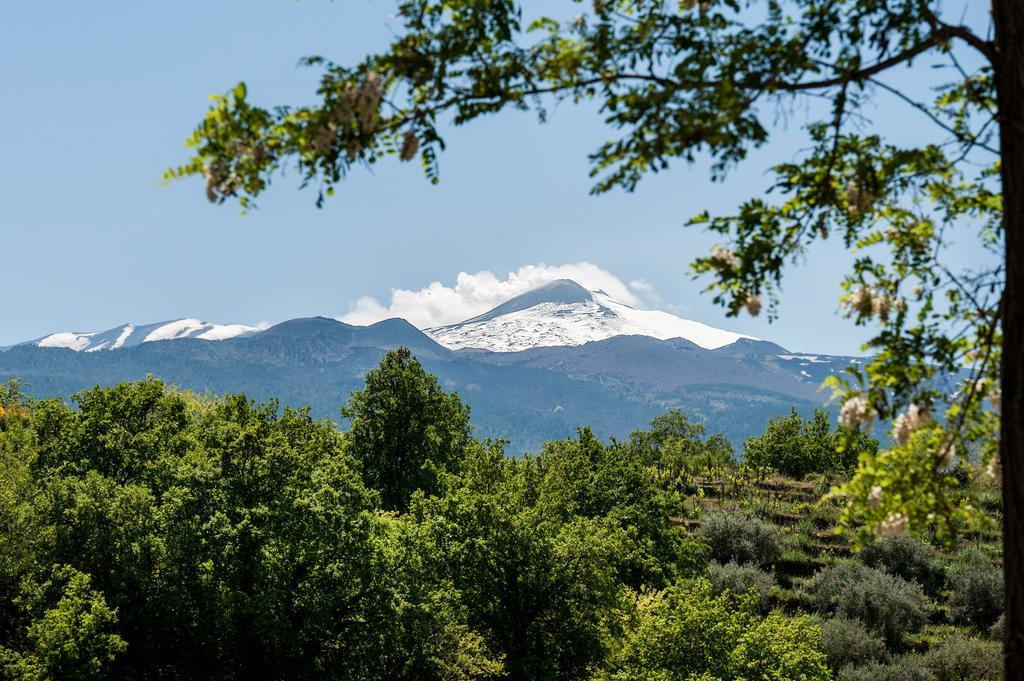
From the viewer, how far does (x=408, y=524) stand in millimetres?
→ 28078

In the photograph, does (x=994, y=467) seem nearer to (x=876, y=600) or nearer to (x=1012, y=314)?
(x=1012, y=314)

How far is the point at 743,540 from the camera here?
41.1m

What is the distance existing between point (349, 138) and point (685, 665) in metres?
20.1

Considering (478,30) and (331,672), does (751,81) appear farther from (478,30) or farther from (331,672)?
(331,672)

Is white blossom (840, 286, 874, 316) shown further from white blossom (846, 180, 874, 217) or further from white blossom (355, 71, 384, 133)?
white blossom (355, 71, 384, 133)

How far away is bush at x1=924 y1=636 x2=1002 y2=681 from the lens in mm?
26812

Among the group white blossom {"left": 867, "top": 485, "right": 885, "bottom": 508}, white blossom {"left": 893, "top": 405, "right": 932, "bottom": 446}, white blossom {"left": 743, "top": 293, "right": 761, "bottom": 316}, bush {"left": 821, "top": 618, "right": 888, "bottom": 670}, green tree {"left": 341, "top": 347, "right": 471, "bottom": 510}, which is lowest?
bush {"left": 821, "top": 618, "right": 888, "bottom": 670}

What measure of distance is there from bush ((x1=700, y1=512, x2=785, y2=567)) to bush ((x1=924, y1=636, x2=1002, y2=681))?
40.5 feet

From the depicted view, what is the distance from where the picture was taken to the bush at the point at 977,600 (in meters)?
33.2

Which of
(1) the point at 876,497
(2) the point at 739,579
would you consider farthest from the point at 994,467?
(2) the point at 739,579

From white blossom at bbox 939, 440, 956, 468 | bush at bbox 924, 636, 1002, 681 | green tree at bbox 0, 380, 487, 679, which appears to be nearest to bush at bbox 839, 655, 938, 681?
bush at bbox 924, 636, 1002, 681

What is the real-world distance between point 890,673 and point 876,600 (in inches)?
288

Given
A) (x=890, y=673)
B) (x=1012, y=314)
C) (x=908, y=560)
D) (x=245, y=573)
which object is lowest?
(x=890, y=673)

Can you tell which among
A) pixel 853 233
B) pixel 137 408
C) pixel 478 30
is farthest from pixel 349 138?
pixel 137 408
